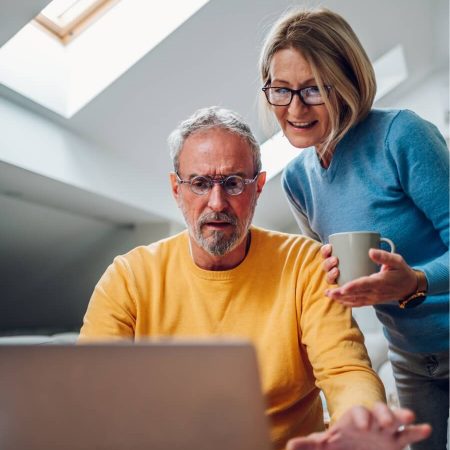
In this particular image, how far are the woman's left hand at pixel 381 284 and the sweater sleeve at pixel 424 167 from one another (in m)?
0.09

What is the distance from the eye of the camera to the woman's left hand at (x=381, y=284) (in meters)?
0.86

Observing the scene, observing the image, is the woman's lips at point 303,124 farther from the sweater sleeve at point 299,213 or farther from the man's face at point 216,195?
→ the sweater sleeve at point 299,213

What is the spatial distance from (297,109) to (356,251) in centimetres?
33

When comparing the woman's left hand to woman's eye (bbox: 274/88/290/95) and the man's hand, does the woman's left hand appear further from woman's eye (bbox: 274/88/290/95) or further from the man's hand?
woman's eye (bbox: 274/88/290/95)

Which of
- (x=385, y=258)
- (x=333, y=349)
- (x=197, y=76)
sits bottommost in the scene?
(x=333, y=349)

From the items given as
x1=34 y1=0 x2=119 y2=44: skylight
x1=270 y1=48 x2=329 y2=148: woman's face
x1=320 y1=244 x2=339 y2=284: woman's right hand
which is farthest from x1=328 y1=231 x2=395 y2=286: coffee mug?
x1=34 y1=0 x2=119 y2=44: skylight

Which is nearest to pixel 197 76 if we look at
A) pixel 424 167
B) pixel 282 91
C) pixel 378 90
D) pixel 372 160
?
pixel 378 90

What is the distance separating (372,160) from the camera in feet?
3.56

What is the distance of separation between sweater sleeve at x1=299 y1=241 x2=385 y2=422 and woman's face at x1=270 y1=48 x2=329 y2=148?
0.25 metres

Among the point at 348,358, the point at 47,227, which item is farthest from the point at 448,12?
the point at 47,227

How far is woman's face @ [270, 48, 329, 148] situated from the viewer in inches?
42.1

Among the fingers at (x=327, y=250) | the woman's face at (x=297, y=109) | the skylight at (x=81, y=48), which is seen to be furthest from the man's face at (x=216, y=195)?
the skylight at (x=81, y=48)

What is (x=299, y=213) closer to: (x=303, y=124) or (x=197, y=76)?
(x=303, y=124)

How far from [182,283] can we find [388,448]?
62 centimetres
